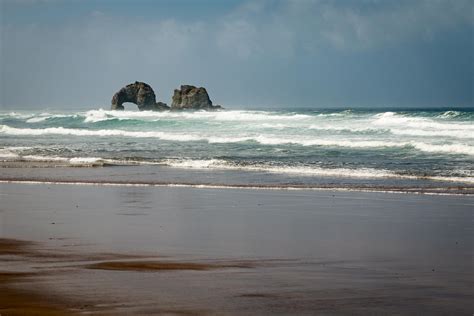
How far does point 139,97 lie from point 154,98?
1871mm

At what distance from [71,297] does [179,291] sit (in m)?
0.84

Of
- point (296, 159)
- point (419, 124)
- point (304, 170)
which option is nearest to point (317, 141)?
point (296, 159)

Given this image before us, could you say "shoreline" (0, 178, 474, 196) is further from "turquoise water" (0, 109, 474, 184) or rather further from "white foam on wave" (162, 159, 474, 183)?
"white foam on wave" (162, 159, 474, 183)

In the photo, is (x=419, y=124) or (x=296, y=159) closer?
(x=296, y=159)

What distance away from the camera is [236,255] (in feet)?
25.0

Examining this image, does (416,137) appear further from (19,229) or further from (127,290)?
(127,290)

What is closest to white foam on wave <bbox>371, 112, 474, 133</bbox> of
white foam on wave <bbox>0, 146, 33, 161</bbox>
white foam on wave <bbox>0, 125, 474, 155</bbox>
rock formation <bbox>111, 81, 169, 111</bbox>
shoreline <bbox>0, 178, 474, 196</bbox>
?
white foam on wave <bbox>0, 125, 474, 155</bbox>

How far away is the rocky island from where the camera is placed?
3595 inches

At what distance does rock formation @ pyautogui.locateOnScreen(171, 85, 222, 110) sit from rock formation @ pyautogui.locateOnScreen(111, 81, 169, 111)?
2.57 meters

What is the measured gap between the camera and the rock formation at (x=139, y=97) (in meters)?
94.1

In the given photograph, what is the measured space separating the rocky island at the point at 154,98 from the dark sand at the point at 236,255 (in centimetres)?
7885

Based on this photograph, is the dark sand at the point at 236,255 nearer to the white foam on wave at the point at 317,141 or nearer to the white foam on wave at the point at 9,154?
the white foam on wave at the point at 9,154

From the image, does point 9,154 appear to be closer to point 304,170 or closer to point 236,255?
point 304,170

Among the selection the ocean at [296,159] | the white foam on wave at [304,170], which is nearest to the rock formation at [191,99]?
the ocean at [296,159]
